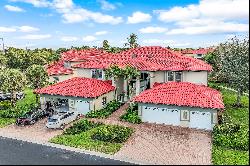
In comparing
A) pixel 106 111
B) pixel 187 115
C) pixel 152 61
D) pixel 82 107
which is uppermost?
pixel 152 61

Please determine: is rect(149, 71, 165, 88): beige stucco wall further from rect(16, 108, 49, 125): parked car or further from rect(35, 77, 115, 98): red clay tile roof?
rect(16, 108, 49, 125): parked car

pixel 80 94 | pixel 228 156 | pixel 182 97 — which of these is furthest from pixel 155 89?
A: pixel 228 156

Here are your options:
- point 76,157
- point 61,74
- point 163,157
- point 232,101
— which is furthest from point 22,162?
point 61,74

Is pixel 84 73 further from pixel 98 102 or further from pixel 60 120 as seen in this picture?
pixel 60 120

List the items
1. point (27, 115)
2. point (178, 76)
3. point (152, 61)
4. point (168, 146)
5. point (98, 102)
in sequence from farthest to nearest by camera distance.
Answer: point (152, 61) → point (178, 76) → point (98, 102) → point (27, 115) → point (168, 146)

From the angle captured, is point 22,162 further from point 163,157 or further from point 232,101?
point 232,101

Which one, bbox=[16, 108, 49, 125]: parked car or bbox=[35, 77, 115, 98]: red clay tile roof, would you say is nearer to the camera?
bbox=[16, 108, 49, 125]: parked car

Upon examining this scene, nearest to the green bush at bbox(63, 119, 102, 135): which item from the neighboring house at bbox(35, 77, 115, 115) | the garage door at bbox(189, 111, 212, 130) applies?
the neighboring house at bbox(35, 77, 115, 115)
